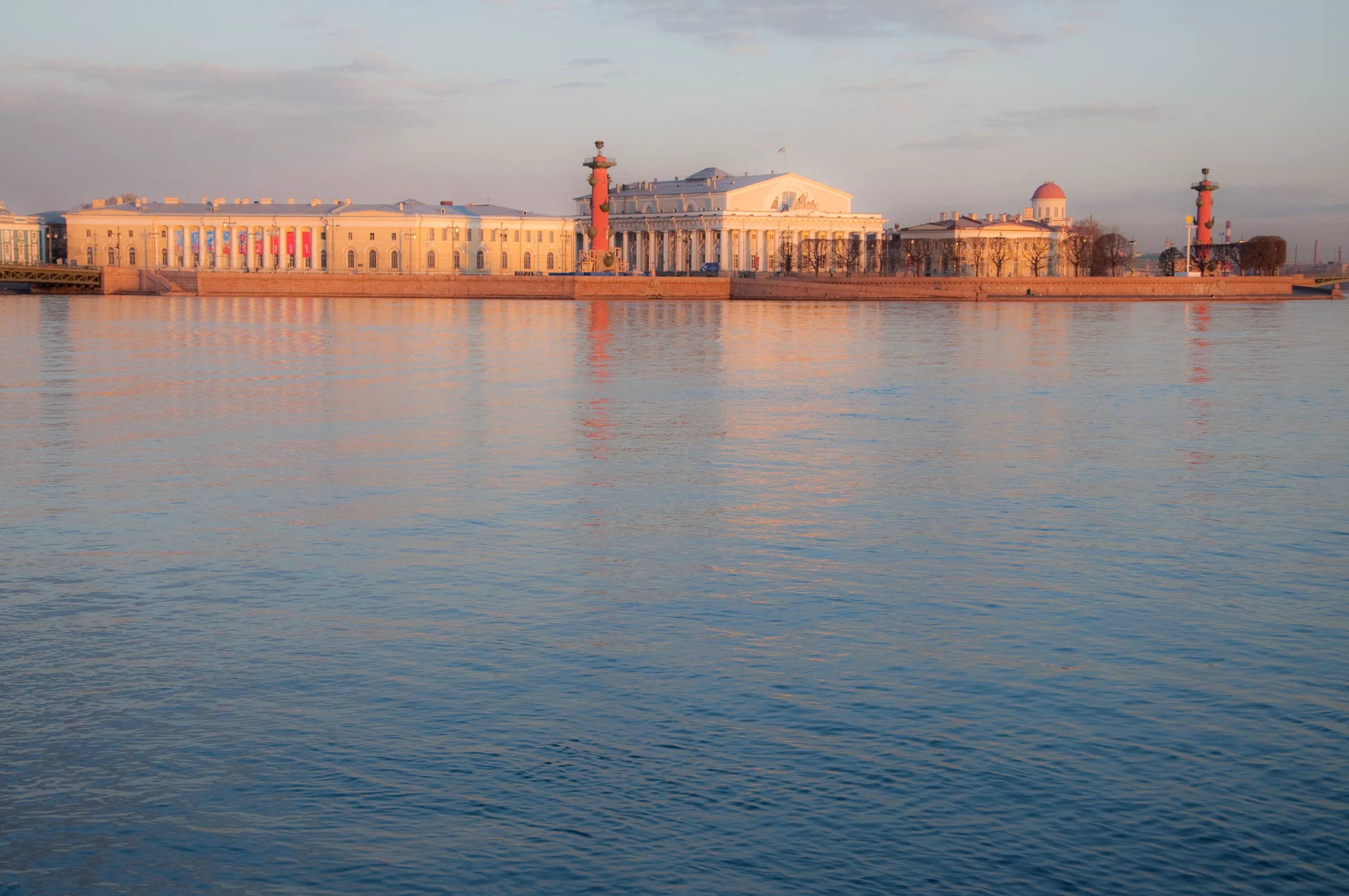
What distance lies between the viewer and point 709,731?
5129mm

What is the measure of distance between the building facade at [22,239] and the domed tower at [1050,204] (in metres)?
64.7

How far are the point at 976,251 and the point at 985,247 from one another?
340cm

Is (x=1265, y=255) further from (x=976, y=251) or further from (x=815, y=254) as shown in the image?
(x=815, y=254)

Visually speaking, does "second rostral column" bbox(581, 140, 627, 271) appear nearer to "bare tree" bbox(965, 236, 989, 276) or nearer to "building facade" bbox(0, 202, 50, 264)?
"bare tree" bbox(965, 236, 989, 276)

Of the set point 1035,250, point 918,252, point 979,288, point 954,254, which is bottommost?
point 979,288

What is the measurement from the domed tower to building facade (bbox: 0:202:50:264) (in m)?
64.7

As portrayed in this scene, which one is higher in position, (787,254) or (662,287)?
(787,254)

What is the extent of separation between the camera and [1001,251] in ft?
292

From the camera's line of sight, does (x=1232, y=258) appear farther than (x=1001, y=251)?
No

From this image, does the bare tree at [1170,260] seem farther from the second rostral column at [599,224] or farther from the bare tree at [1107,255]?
the second rostral column at [599,224]

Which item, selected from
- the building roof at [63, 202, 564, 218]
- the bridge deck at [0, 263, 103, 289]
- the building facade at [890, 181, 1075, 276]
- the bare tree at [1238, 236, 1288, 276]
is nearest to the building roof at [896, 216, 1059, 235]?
the building facade at [890, 181, 1075, 276]

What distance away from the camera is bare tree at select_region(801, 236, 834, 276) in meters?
83.4

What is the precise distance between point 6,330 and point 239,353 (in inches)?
450

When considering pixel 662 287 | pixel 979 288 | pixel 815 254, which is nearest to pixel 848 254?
pixel 815 254
